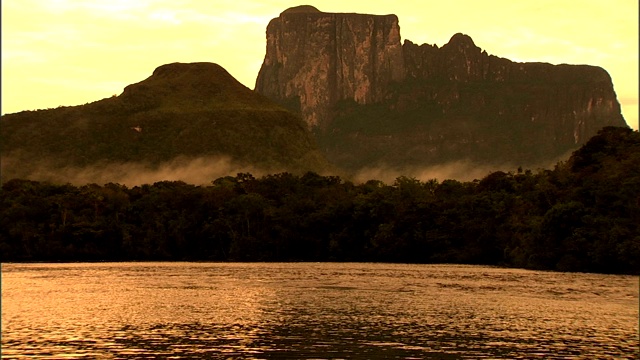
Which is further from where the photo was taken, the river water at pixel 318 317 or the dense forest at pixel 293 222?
the dense forest at pixel 293 222

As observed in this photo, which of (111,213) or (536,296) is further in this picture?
(111,213)

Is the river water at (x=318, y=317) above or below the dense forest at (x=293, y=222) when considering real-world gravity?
below

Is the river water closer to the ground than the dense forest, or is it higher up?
closer to the ground

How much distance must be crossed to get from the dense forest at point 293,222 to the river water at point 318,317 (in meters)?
39.9

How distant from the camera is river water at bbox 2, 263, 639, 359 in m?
50.1

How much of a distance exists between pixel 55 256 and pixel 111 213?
13.4 metres

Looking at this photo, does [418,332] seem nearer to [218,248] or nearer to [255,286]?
[255,286]

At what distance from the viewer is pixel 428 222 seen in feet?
523

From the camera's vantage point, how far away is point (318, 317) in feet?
219

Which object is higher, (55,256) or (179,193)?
(179,193)

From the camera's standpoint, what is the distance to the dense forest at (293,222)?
15050 cm

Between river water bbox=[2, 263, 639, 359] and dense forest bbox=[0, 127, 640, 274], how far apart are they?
39934mm

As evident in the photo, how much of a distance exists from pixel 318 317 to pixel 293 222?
100256 mm

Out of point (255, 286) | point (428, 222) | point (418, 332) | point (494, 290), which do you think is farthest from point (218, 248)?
point (418, 332)
